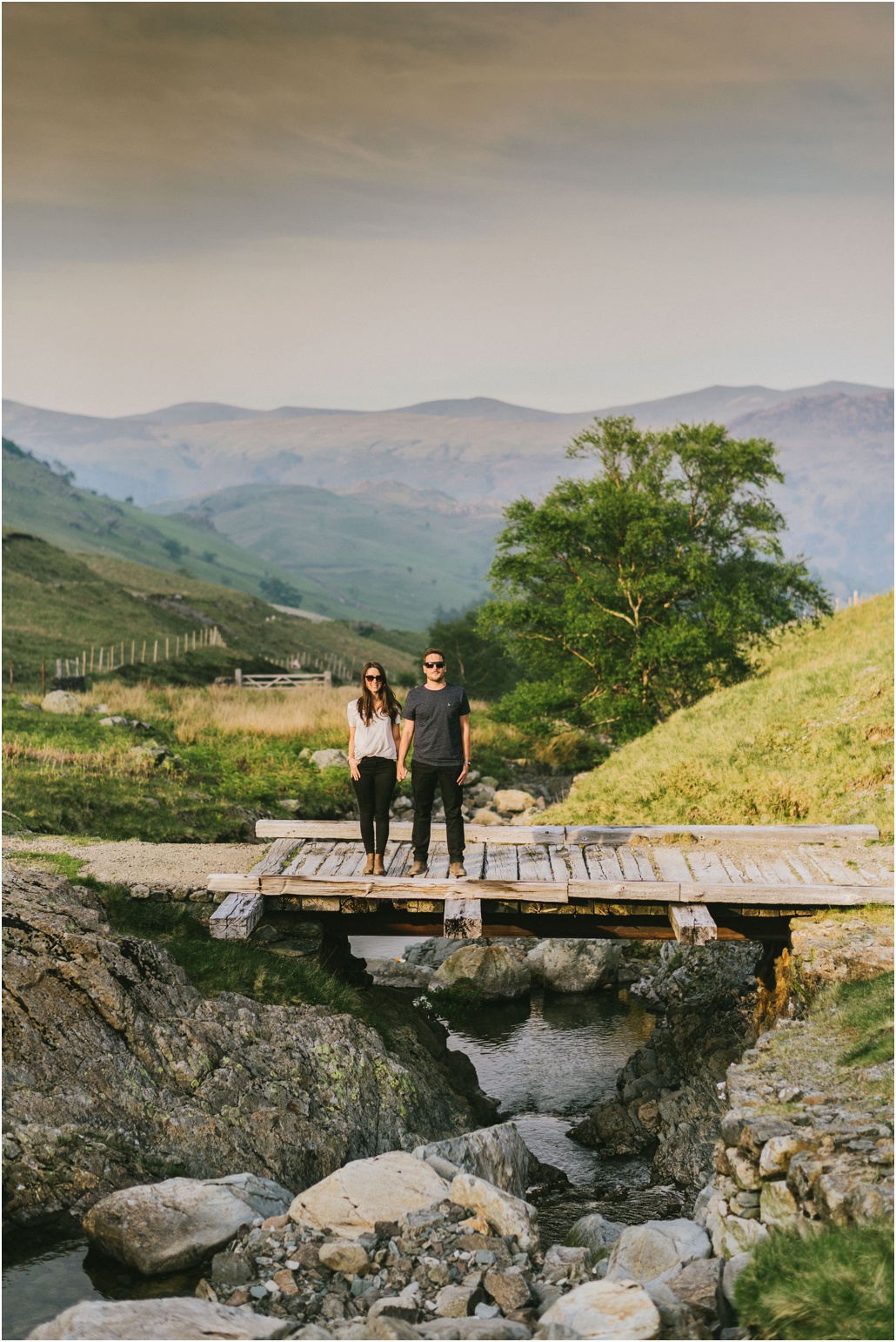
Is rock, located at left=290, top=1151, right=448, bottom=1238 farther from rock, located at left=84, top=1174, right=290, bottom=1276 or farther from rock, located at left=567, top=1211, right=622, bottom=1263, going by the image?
rock, located at left=567, top=1211, right=622, bottom=1263

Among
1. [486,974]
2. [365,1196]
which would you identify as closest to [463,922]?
[365,1196]

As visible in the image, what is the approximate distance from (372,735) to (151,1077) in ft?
12.4

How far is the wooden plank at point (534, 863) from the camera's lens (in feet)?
39.4

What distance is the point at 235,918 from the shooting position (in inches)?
447

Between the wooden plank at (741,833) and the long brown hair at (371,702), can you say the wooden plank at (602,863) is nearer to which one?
the wooden plank at (741,833)

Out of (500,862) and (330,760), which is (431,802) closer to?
(500,862)

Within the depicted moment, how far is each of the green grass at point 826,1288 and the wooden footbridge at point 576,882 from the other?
15.5 feet

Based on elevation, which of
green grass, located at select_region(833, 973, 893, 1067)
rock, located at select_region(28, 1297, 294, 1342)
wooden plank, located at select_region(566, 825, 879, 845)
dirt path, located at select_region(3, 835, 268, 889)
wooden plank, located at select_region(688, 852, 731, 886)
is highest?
wooden plank, located at select_region(566, 825, 879, 845)

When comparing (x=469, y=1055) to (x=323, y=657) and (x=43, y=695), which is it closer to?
(x=43, y=695)

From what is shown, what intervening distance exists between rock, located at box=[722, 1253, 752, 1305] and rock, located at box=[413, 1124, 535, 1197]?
2.47m

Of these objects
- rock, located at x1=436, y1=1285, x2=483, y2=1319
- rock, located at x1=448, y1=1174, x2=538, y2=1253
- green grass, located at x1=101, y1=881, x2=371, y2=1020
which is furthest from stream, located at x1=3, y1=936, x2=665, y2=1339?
green grass, located at x1=101, y1=881, x2=371, y2=1020

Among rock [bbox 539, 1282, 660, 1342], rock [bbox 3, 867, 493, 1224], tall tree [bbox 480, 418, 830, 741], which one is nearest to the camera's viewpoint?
rock [bbox 539, 1282, 660, 1342]

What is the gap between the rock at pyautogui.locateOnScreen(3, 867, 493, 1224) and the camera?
8617mm

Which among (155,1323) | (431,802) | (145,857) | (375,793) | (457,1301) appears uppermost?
(375,793)
